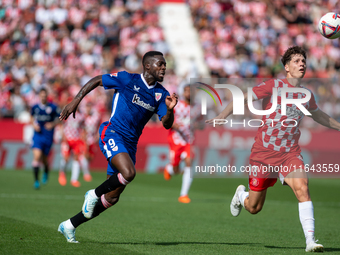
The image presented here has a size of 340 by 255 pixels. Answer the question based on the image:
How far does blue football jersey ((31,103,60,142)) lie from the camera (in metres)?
15.2

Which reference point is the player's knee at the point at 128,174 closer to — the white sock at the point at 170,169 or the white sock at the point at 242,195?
the white sock at the point at 242,195

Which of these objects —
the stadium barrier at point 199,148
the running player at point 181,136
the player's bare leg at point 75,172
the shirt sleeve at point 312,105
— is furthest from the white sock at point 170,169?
the shirt sleeve at point 312,105

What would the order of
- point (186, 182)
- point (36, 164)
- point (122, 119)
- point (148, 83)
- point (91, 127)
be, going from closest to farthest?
point (122, 119), point (148, 83), point (186, 182), point (36, 164), point (91, 127)

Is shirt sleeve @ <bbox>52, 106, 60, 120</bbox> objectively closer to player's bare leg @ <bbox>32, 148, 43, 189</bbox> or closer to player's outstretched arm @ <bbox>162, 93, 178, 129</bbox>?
player's bare leg @ <bbox>32, 148, 43, 189</bbox>

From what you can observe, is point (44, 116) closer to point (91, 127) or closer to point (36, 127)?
point (36, 127)

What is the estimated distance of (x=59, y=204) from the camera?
1151 cm

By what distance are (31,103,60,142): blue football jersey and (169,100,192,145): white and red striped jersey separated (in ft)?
12.1

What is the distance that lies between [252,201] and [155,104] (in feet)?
6.22

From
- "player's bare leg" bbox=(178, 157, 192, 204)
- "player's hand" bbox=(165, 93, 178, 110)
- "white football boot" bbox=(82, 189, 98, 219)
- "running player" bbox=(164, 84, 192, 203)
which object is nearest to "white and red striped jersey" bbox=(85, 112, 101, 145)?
"running player" bbox=(164, 84, 192, 203)

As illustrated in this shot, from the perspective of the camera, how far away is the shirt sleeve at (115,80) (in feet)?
23.4

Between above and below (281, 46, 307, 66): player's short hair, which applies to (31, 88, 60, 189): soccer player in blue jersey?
below

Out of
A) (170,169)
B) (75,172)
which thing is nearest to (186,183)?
(170,169)

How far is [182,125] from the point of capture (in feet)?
45.0

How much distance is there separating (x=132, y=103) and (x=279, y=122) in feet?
6.36
